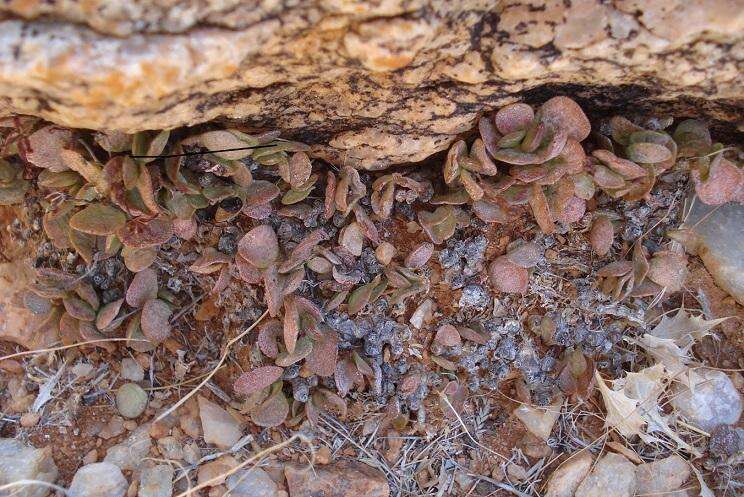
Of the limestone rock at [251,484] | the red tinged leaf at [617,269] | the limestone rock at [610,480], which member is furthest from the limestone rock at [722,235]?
the limestone rock at [251,484]

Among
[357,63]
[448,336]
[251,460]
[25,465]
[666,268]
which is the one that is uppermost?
[357,63]

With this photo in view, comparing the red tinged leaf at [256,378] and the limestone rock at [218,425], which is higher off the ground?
the red tinged leaf at [256,378]

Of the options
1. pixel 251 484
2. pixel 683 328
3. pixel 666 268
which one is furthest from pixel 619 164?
pixel 251 484

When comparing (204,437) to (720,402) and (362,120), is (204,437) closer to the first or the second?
(362,120)

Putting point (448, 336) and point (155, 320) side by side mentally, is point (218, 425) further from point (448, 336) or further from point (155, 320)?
point (448, 336)

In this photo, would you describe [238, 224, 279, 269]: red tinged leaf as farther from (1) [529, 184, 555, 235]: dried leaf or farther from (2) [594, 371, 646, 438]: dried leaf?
(2) [594, 371, 646, 438]: dried leaf

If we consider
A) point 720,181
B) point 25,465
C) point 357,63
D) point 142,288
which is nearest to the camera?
point 357,63

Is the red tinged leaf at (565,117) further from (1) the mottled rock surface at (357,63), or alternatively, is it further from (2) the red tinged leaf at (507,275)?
(2) the red tinged leaf at (507,275)
